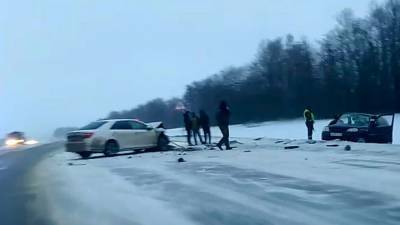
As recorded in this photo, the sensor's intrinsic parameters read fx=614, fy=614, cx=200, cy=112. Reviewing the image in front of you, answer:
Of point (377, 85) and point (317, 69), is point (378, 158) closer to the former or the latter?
point (377, 85)

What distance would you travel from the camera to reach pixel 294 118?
73250mm

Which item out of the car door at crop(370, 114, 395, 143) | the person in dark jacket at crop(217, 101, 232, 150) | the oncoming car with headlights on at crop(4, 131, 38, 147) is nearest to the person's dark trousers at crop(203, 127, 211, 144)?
the person in dark jacket at crop(217, 101, 232, 150)

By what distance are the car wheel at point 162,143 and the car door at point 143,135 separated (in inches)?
10.8

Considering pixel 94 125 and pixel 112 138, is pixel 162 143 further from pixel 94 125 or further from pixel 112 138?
pixel 94 125

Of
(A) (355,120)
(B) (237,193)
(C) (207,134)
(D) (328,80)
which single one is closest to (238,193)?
(B) (237,193)

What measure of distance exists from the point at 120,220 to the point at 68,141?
17529 millimetres

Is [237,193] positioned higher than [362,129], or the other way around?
[362,129]

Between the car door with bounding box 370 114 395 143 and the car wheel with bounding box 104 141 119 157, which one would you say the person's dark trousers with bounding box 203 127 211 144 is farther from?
the car door with bounding box 370 114 395 143

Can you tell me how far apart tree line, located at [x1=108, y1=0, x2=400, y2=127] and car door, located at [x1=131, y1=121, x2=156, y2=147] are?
46676 mm

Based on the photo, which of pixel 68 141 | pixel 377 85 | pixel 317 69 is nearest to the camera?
pixel 68 141

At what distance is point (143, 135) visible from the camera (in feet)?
87.8

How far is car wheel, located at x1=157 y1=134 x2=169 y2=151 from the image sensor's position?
1077 inches

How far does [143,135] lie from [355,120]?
354 inches

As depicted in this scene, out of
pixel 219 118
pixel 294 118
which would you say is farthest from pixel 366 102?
pixel 219 118
